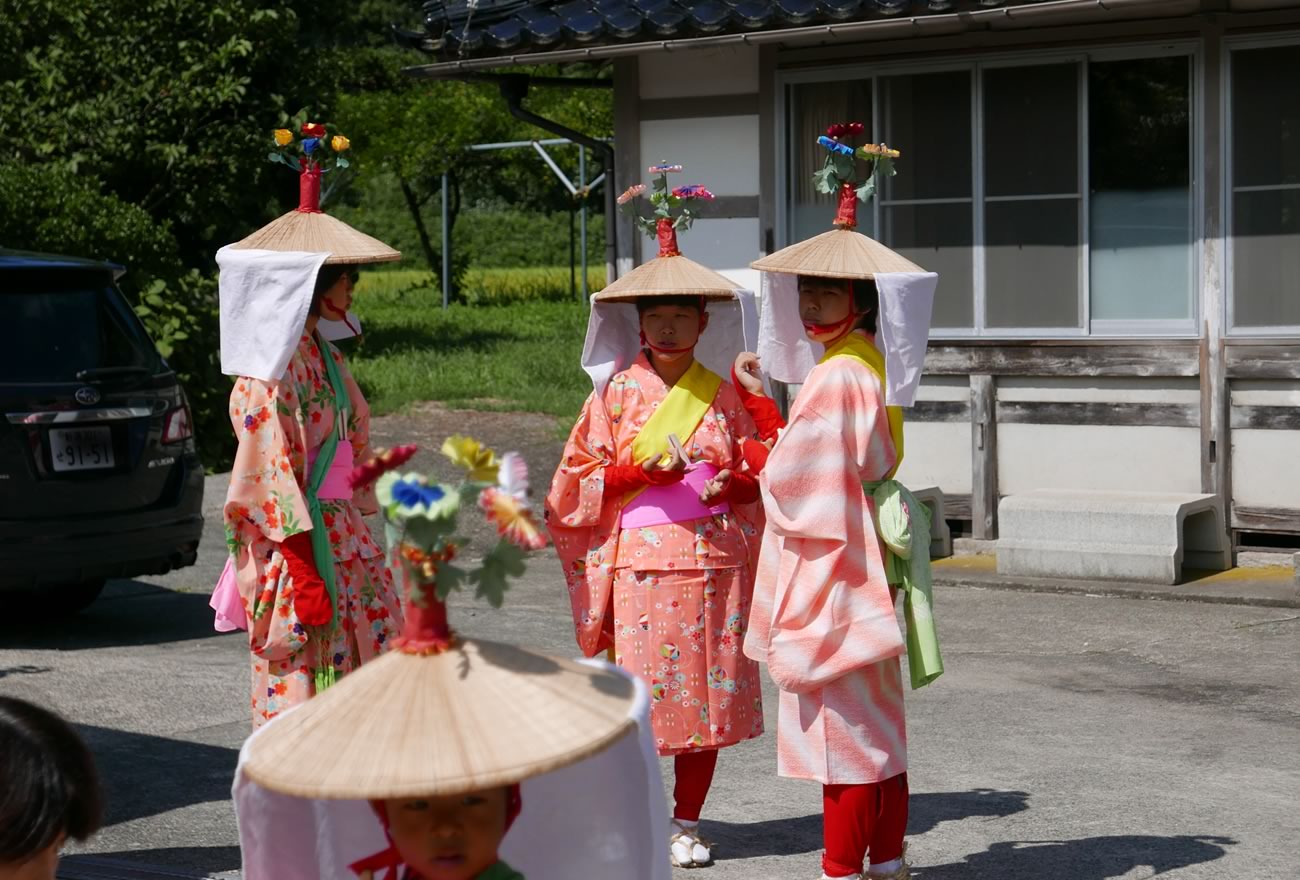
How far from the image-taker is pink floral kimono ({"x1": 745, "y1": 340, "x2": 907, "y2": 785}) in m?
4.50

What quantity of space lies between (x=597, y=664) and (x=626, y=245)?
28.7ft

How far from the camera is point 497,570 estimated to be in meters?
2.37

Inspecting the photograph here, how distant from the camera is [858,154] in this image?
5.04 metres

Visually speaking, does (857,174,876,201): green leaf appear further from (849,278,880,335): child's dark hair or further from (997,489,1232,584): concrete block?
(997,489,1232,584): concrete block

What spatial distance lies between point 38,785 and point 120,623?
21.4 ft

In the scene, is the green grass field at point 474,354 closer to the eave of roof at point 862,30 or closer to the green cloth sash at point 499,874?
the eave of roof at point 862,30

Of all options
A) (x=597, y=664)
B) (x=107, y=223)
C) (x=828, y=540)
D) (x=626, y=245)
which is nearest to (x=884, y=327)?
(x=828, y=540)

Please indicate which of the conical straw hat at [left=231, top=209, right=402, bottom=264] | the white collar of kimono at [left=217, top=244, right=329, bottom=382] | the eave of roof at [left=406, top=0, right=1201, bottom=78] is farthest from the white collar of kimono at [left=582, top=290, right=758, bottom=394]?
the eave of roof at [left=406, top=0, right=1201, bottom=78]

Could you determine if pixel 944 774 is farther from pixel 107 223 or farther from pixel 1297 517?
pixel 107 223

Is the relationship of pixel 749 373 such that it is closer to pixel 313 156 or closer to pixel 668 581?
pixel 668 581

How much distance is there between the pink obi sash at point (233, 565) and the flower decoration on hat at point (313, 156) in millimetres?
704

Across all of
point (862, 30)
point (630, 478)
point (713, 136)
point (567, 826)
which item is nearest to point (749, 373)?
point (630, 478)

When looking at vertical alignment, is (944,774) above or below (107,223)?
below

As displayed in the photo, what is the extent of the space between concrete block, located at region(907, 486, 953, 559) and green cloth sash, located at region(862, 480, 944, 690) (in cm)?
534
